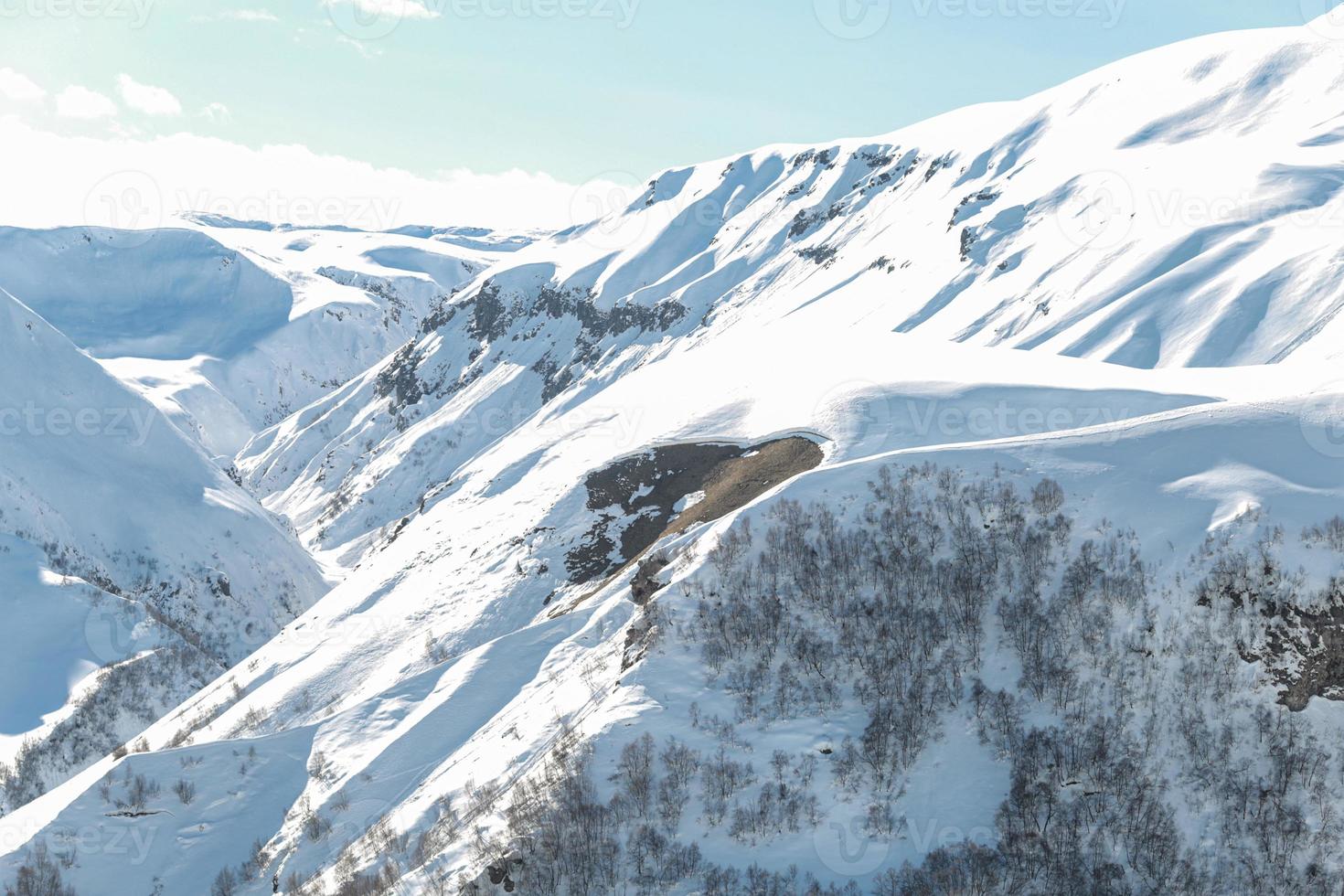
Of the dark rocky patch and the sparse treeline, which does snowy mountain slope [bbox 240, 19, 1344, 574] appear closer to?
the dark rocky patch

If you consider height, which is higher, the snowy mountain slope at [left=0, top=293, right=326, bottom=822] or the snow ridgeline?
the snowy mountain slope at [left=0, top=293, right=326, bottom=822]

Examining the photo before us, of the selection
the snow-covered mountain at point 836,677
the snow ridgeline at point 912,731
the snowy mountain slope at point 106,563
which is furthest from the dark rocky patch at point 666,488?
the snowy mountain slope at point 106,563

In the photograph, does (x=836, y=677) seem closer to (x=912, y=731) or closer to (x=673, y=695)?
(x=912, y=731)

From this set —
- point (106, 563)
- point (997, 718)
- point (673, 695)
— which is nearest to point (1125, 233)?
point (997, 718)

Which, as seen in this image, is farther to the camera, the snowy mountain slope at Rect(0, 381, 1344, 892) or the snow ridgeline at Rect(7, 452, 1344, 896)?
the snowy mountain slope at Rect(0, 381, 1344, 892)

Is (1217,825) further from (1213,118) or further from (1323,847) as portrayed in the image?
(1213,118)

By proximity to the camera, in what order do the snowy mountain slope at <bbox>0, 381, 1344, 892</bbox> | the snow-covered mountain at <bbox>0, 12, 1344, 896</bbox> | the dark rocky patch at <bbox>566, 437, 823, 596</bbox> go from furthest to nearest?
the dark rocky patch at <bbox>566, 437, 823, 596</bbox> → the snowy mountain slope at <bbox>0, 381, 1344, 892</bbox> → the snow-covered mountain at <bbox>0, 12, 1344, 896</bbox>

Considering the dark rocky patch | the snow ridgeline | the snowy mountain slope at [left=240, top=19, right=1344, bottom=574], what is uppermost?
the snowy mountain slope at [left=240, top=19, right=1344, bottom=574]

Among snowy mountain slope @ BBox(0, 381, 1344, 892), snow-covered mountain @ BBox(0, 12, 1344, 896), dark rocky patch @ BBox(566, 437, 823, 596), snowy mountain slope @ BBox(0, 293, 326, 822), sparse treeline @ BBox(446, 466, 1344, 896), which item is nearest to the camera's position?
sparse treeline @ BBox(446, 466, 1344, 896)

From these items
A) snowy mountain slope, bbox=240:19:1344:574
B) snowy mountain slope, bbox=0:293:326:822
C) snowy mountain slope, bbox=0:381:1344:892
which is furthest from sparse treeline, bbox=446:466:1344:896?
snowy mountain slope, bbox=0:293:326:822

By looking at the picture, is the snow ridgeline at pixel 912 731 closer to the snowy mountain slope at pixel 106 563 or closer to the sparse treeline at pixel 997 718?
the sparse treeline at pixel 997 718
